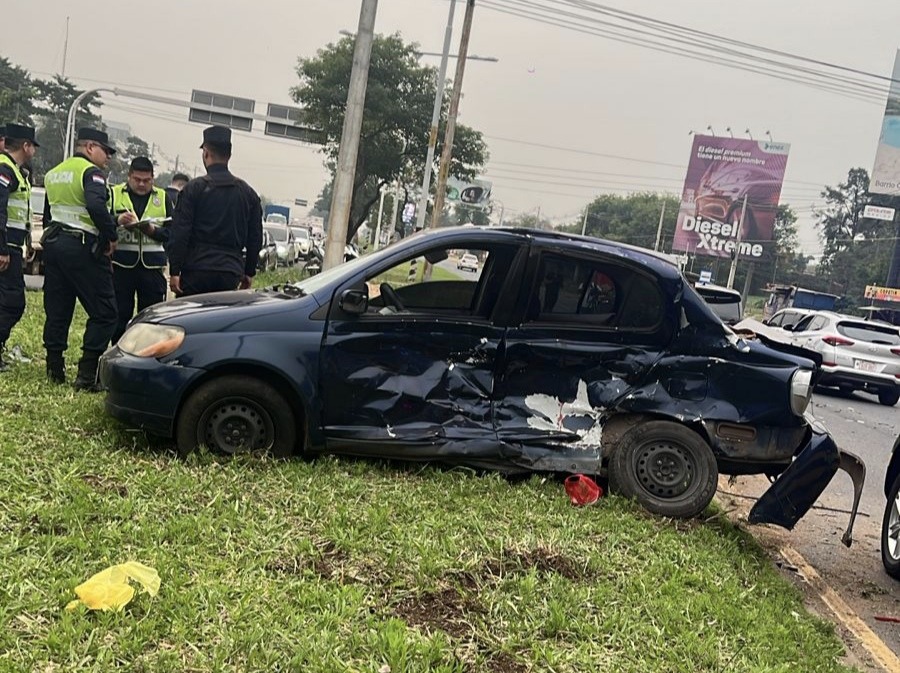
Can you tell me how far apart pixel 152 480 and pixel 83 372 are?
2.33 metres

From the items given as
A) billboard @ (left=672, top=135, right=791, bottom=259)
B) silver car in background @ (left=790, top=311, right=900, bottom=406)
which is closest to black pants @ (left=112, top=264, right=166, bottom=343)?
silver car in background @ (left=790, top=311, right=900, bottom=406)

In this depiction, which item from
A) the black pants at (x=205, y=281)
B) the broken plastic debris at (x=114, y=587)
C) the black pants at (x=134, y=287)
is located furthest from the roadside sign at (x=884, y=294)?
the broken plastic debris at (x=114, y=587)

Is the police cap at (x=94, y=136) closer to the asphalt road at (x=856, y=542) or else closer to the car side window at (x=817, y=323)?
the asphalt road at (x=856, y=542)

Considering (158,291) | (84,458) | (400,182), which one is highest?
(400,182)

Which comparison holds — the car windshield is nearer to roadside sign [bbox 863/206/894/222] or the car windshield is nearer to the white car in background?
the white car in background

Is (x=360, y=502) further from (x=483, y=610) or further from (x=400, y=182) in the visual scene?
(x=400, y=182)

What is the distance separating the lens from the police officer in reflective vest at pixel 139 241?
20.4 ft

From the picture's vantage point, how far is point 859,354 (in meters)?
13.1

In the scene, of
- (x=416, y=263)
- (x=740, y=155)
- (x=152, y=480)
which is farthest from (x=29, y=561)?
(x=740, y=155)

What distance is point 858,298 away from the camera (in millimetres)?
65812

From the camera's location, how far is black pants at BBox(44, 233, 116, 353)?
5.75 meters

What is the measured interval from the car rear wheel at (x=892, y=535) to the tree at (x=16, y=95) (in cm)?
5034

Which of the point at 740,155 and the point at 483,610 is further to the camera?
the point at 740,155

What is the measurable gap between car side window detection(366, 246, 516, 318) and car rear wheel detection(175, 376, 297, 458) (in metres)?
0.90
